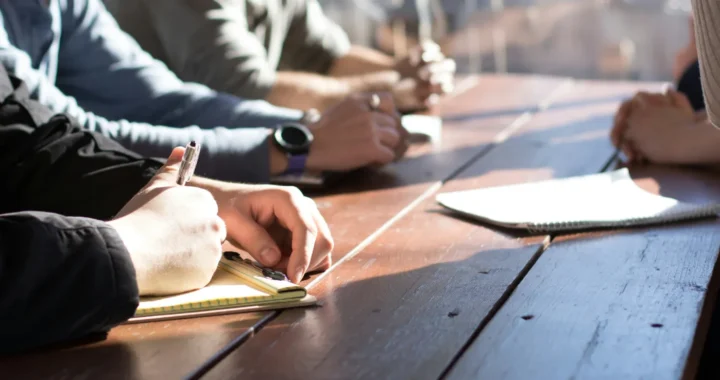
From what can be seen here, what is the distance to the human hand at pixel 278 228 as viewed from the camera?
1.05 meters

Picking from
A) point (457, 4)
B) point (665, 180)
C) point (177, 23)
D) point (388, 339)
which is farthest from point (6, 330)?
point (457, 4)

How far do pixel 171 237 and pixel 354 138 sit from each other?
0.74 metres

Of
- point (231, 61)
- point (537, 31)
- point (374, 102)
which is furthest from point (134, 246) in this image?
point (537, 31)

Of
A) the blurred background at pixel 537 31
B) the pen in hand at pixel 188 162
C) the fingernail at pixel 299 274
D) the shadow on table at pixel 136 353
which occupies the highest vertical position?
the pen in hand at pixel 188 162

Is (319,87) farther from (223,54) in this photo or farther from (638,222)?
(638,222)

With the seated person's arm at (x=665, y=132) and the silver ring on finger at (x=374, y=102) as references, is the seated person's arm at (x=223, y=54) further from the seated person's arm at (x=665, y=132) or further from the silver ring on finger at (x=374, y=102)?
the seated person's arm at (x=665, y=132)

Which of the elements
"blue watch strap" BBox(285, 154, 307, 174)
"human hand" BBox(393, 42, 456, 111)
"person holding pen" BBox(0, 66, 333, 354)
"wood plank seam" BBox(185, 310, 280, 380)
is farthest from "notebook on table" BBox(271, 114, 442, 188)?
"wood plank seam" BBox(185, 310, 280, 380)

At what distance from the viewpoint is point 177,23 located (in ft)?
7.40

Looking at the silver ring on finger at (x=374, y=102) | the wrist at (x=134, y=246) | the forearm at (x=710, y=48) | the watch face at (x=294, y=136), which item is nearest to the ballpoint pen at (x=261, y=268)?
the wrist at (x=134, y=246)

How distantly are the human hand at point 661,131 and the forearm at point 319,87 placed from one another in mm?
774

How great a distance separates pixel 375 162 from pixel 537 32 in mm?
4159

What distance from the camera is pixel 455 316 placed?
0.88 meters

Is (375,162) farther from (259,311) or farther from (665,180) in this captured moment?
(259,311)

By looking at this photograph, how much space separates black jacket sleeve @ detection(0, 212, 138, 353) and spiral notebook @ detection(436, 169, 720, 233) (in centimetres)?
53
